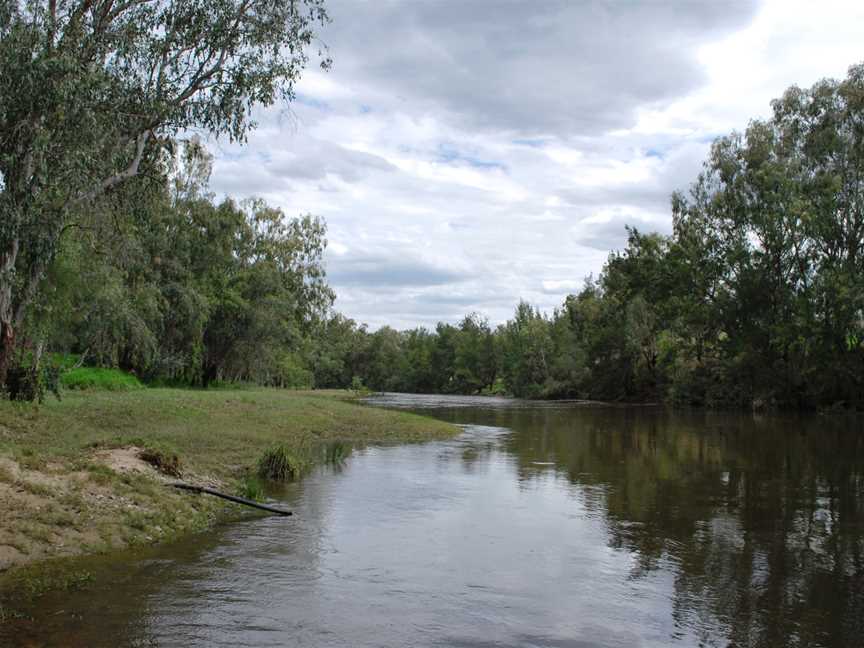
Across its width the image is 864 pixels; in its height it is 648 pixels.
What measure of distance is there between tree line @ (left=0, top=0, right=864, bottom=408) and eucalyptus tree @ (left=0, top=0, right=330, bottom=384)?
0.05m

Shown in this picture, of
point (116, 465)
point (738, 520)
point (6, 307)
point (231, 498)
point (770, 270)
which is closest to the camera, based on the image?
point (231, 498)

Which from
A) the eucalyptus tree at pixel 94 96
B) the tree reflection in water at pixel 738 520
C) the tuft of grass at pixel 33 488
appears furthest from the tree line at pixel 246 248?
the tree reflection in water at pixel 738 520

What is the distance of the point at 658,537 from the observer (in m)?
13.8

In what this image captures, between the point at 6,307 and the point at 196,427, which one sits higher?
the point at 6,307

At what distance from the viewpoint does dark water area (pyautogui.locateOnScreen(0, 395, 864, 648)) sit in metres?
8.60

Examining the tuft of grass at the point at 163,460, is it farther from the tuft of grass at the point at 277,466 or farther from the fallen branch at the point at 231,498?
the tuft of grass at the point at 277,466

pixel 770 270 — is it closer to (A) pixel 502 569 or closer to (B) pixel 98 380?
(B) pixel 98 380

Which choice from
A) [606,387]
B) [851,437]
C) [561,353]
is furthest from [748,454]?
[561,353]

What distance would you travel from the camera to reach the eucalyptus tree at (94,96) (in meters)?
15.9

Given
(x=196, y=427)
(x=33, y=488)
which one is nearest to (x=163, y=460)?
(x=33, y=488)

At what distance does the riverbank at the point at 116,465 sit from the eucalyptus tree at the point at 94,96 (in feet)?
12.8

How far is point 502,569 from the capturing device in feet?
38.0

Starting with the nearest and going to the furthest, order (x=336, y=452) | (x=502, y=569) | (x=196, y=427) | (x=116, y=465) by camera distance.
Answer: (x=502, y=569) → (x=116, y=465) → (x=196, y=427) → (x=336, y=452)

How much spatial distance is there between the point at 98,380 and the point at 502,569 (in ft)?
106
